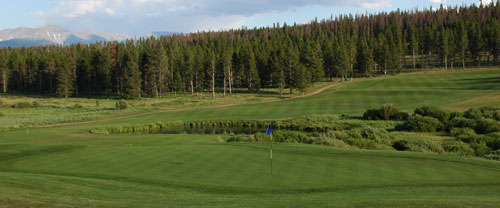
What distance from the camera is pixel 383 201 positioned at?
9.99 m

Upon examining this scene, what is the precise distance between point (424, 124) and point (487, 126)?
5182 mm

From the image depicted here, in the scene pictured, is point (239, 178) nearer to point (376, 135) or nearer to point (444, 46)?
point (376, 135)

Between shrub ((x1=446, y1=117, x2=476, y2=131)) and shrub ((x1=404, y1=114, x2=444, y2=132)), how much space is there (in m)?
0.79

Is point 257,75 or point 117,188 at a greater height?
point 257,75

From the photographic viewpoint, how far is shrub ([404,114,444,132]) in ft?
117

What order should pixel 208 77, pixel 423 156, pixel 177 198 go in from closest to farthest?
pixel 177 198 → pixel 423 156 → pixel 208 77

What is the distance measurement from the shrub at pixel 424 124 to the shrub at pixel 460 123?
31.2 inches

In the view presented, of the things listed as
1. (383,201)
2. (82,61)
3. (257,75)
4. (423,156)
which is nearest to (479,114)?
(423,156)

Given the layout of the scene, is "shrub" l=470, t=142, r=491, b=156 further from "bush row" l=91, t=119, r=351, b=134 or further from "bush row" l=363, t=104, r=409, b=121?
"bush row" l=363, t=104, r=409, b=121

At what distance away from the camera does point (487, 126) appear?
32656 mm

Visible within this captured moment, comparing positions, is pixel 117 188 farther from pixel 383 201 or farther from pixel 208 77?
pixel 208 77

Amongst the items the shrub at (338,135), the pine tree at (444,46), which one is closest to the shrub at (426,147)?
the shrub at (338,135)

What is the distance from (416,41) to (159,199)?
114 metres

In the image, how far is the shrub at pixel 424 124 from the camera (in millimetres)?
35688
